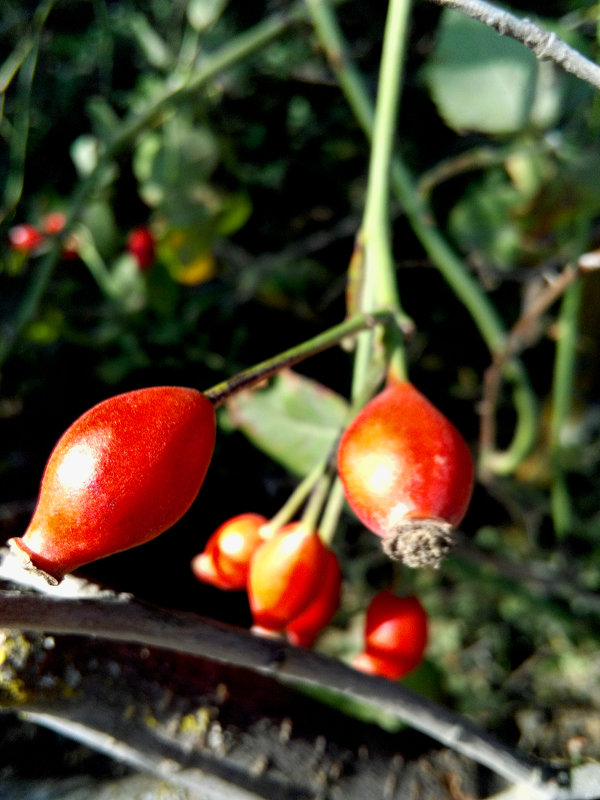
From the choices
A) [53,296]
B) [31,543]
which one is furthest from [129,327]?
[31,543]

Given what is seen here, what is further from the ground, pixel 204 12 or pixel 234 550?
pixel 204 12

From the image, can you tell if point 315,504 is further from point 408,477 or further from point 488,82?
point 488,82

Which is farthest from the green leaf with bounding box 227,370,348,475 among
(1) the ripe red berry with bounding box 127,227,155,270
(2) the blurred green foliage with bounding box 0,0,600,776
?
(1) the ripe red berry with bounding box 127,227,155,270

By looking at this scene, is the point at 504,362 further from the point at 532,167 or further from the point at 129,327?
the point at 129,327

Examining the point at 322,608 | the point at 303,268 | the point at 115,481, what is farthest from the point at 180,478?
the point at 303,268

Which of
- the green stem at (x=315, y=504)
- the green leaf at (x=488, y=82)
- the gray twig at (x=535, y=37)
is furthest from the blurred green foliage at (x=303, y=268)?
the gray twig at (x=535, y=37)

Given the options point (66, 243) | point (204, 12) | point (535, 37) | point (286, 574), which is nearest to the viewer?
point (535, 37)

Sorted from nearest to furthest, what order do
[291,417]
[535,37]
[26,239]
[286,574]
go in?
[535,37]
[286,574]
[291,417]
[26,239]
